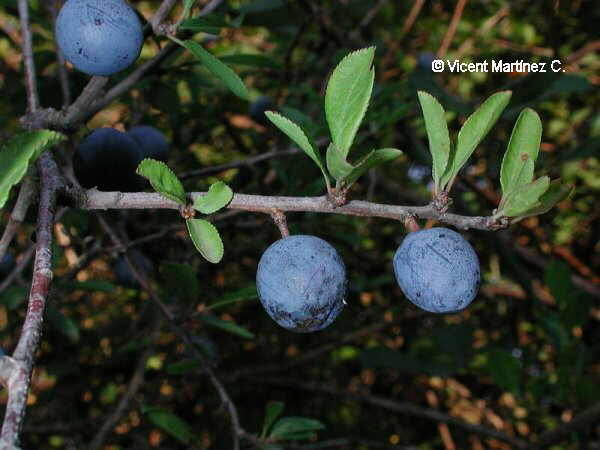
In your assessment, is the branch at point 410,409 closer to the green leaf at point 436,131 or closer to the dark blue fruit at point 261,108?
the dark blue fruit at point 261,108

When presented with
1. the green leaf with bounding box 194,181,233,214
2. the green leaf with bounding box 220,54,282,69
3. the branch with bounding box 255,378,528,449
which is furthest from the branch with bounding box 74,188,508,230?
the branch with bounding box 255,378,528,449

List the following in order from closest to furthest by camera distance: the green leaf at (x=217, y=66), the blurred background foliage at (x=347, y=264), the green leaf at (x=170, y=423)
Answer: the green leaf at (x=217, y=66) → the green leaf at (x=170, y=423) → the blurred background foliage at (x=347, y=264)

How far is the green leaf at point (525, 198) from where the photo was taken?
688 millimetres

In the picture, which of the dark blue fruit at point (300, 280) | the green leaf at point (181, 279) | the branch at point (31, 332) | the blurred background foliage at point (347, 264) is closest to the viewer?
the branch at point (31, 332)

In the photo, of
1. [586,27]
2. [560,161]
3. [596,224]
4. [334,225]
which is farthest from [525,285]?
[586,27]

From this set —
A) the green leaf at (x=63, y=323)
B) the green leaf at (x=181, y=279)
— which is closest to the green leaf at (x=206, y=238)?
the green leaf at (x=181, y=279)

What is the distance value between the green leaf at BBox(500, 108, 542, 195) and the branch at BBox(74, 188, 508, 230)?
0.23 ft

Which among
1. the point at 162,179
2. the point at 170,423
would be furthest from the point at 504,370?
the point at 162,179

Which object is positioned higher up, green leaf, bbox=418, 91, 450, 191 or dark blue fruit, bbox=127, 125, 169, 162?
dark blue fruit, bbox=127, 125, 169, 162

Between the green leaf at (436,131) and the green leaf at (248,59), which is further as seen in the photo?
the green leaf at (248,59)

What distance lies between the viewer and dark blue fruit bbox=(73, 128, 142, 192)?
1.06 meters

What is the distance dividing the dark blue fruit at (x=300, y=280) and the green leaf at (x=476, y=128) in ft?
0.62

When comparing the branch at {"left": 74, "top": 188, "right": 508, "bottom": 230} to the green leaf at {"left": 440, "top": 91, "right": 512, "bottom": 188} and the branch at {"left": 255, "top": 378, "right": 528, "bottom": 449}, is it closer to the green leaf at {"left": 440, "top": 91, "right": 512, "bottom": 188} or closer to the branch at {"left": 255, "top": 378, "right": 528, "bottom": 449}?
the green leaf at {"left": 440, "top": 91, "right": 512, "bottom": 188}

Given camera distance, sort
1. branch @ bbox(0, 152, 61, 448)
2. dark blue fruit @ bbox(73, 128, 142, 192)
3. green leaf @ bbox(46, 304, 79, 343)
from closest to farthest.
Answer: branch @ bbox(0, 152, 61, 448)
dark blue fruit @ bbox(73, 128, 142, 192)
green leaf @ bbox(46, 304, 79, 343)
